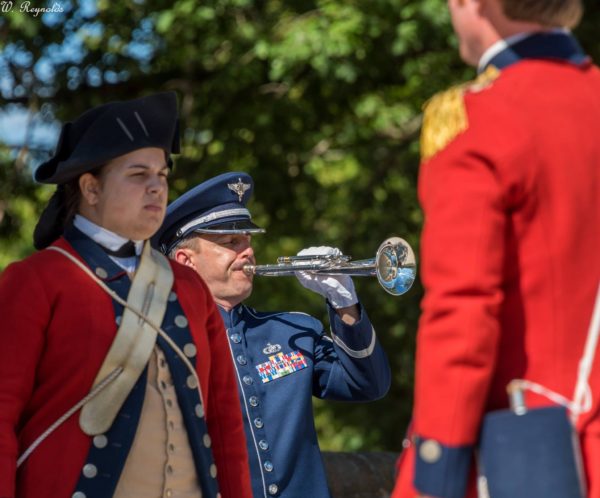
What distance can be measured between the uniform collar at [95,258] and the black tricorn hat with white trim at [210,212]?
1.47m

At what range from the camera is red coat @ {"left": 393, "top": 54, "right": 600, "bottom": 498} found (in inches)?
117

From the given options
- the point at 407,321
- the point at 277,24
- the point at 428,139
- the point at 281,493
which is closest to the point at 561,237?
the point at 428,139

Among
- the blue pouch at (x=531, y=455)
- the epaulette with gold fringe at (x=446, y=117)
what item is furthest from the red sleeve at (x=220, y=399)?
the blue pouch at (x=531, y=455)

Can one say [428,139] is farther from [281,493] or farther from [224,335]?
[281,493]

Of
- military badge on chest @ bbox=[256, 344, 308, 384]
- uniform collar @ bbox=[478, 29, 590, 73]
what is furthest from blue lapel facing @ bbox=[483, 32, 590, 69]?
military badge on chest @ bbox=[256, 344, 308, 384]

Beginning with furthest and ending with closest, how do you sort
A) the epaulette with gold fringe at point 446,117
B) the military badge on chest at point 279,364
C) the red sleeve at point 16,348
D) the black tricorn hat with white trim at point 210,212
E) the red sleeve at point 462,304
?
1. the black tricorn hat with white trim at point 210,212
2. the military badge on chest at point 279,364
3. the red sleeve at point 16,348
4. the epaulette with gold fringe at point 446,117
5. the red sleeve at point 462,304

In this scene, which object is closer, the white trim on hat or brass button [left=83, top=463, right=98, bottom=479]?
brass button [left=83, top=463, right=98, bottom=479]

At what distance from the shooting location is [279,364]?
17.1 feet

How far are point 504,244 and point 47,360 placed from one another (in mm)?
1328

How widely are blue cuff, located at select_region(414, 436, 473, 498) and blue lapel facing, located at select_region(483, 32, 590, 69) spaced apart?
0.85 meters

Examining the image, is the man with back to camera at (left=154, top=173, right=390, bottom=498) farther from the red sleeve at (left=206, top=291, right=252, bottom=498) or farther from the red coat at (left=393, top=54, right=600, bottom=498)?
the red coat at (left=393, top=54, right=600, bottom=498)

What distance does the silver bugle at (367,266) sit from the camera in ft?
17.8
